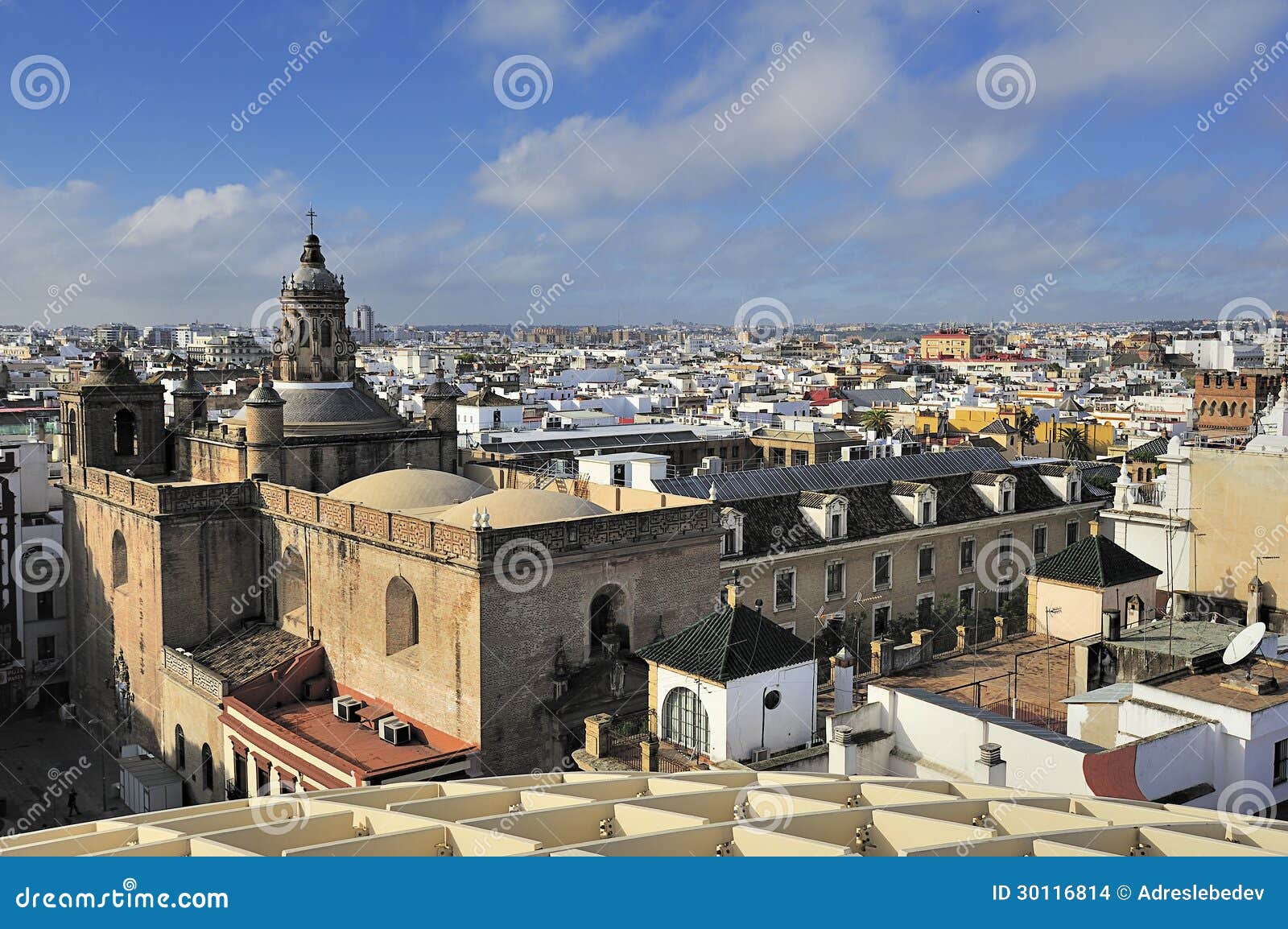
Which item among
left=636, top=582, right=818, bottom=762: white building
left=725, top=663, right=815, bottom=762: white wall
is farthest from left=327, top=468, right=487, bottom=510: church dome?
left=725, top=663, right=815, bottom=762: white wall

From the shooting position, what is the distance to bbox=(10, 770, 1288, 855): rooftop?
13984 millimetres

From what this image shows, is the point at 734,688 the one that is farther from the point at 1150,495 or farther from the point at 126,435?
the point at 126,435

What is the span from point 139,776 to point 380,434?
12.0 m

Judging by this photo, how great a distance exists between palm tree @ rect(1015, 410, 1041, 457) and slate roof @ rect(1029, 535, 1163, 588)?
4485cm

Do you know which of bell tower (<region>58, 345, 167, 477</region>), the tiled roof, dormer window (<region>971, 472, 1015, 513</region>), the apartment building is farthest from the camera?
dormer window (<region>971, 472, 1015, 513</region>)

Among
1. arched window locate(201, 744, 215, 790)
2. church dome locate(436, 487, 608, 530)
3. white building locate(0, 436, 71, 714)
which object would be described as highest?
church dome locate(436, 487, 608, 530)

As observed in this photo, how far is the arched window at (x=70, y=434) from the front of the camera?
1523 inches

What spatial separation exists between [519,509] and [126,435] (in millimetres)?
18205

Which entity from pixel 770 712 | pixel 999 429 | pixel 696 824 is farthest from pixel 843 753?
pixel 999 429

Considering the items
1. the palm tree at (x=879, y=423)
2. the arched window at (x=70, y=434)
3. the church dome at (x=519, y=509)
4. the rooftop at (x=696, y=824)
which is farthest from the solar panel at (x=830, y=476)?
the palm tree at (x=879, y=423)

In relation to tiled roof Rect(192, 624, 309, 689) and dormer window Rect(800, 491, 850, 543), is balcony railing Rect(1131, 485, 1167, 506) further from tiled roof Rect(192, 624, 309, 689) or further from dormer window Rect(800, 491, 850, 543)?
tiled roof Rect(192, 624, 309, 689)

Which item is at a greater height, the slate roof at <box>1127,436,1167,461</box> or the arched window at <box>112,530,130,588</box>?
the slate roof at <box>1127,436,1167,461</box>

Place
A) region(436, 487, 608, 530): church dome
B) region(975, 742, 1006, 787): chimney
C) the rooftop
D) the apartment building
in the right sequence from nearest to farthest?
the rooftop
region(975, 742, 1006, 787): chimney
region(436, 487, 608, 530): church dome
the apartment building

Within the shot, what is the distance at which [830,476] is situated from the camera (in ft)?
144
